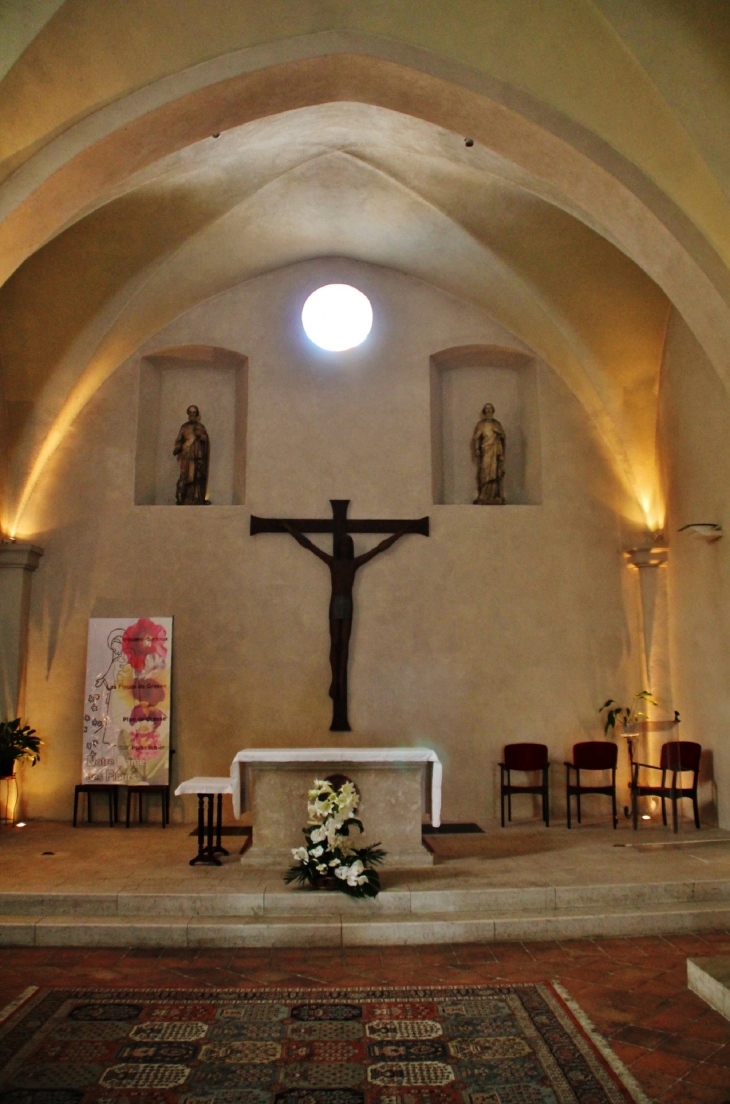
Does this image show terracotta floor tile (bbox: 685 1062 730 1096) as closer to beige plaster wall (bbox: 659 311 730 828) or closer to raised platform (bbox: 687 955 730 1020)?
raised platform (bbox: 687 955 730 1020)

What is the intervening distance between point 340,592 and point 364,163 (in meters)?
4.19

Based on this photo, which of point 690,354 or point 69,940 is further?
point 690,354

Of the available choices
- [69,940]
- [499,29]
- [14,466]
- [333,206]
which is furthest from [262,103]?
[69,940]

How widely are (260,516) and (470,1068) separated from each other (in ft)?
20.2

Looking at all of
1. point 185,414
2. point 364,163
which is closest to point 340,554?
point 185,414

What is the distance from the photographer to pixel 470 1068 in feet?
11.7

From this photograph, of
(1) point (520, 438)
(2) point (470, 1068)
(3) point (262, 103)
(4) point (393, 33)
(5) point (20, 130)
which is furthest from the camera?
(1) point (520, 438)

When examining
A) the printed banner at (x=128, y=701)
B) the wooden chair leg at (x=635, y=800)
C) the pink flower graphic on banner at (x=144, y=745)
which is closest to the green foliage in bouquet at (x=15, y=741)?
the printed banner at (x=128, y=701)

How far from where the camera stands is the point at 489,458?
930 centimetres

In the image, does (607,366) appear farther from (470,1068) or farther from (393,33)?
(470,1068)

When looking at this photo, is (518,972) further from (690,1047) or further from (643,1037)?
(690,1047)

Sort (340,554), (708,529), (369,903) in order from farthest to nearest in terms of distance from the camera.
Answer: (340,554), (708,529), (369,903)

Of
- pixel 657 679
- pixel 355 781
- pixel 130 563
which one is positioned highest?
pixel 130 563

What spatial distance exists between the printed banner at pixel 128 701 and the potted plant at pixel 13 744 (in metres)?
0.58
